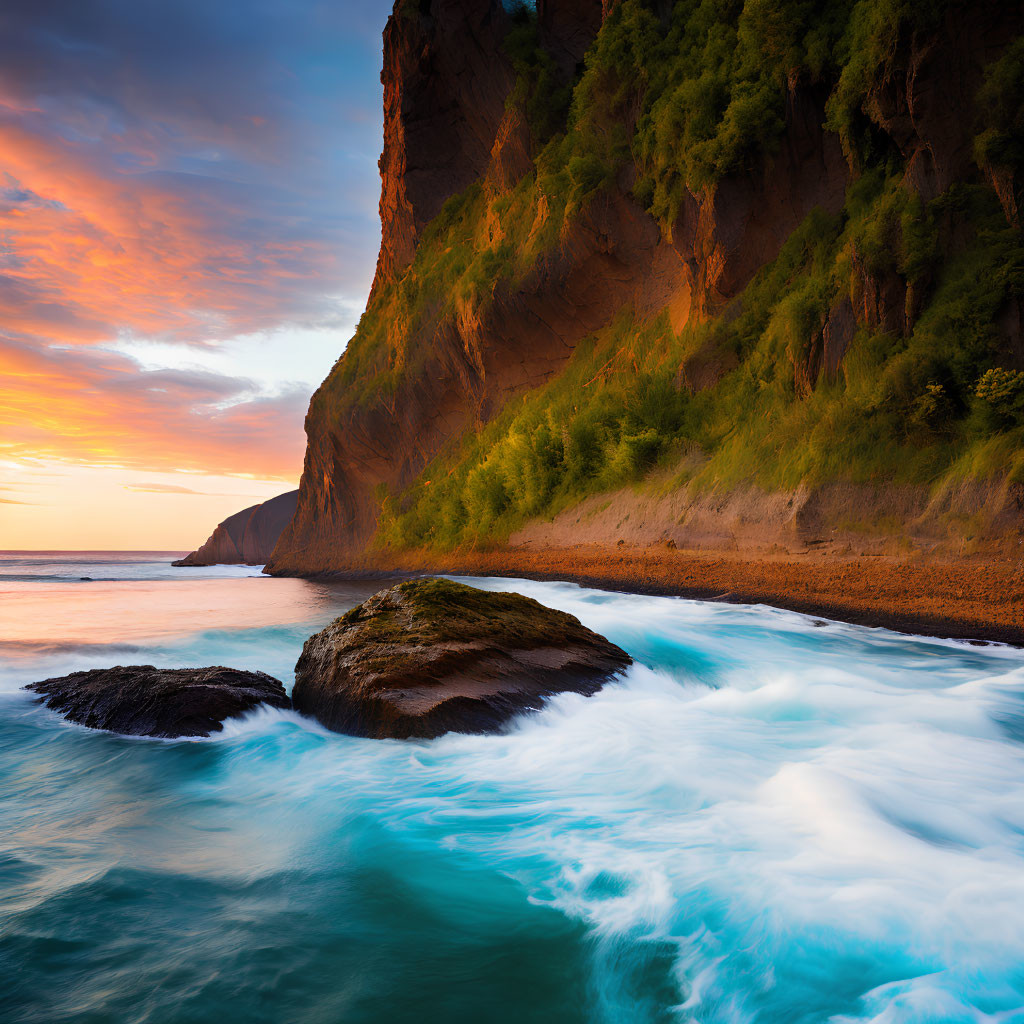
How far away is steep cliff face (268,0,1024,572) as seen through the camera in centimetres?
1165

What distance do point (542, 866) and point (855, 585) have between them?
8.46 meters

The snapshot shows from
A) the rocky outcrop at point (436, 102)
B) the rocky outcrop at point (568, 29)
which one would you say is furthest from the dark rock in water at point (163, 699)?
the rocky outcrop at point (436, 102)

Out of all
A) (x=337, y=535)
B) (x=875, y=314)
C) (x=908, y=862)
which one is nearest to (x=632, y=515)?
(x=875, y=314)

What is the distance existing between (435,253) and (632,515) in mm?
19404

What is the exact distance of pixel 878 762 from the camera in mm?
4512

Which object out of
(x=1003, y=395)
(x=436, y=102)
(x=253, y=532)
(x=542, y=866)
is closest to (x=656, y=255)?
(x=1003, y=395)

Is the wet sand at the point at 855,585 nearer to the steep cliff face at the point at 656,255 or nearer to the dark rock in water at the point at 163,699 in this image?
the steep cliff face at the point at 656,255

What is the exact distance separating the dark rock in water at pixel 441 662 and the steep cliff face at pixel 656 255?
25.8 ft

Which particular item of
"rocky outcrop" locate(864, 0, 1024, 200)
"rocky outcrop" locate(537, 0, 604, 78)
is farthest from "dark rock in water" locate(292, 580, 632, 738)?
"rocky outcrop" locate(537, 0, 604, 78)

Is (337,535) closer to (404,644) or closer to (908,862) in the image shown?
(404,644)

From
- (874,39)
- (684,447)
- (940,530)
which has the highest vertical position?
(874,39)

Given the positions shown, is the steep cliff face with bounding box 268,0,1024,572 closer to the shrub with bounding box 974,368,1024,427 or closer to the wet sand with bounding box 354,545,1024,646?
the shrub with bounding box 974,368,1024,427

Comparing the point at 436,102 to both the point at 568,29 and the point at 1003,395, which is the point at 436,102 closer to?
the point at 568,29

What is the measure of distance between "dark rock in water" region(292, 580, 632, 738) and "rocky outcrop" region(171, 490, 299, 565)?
162ft
